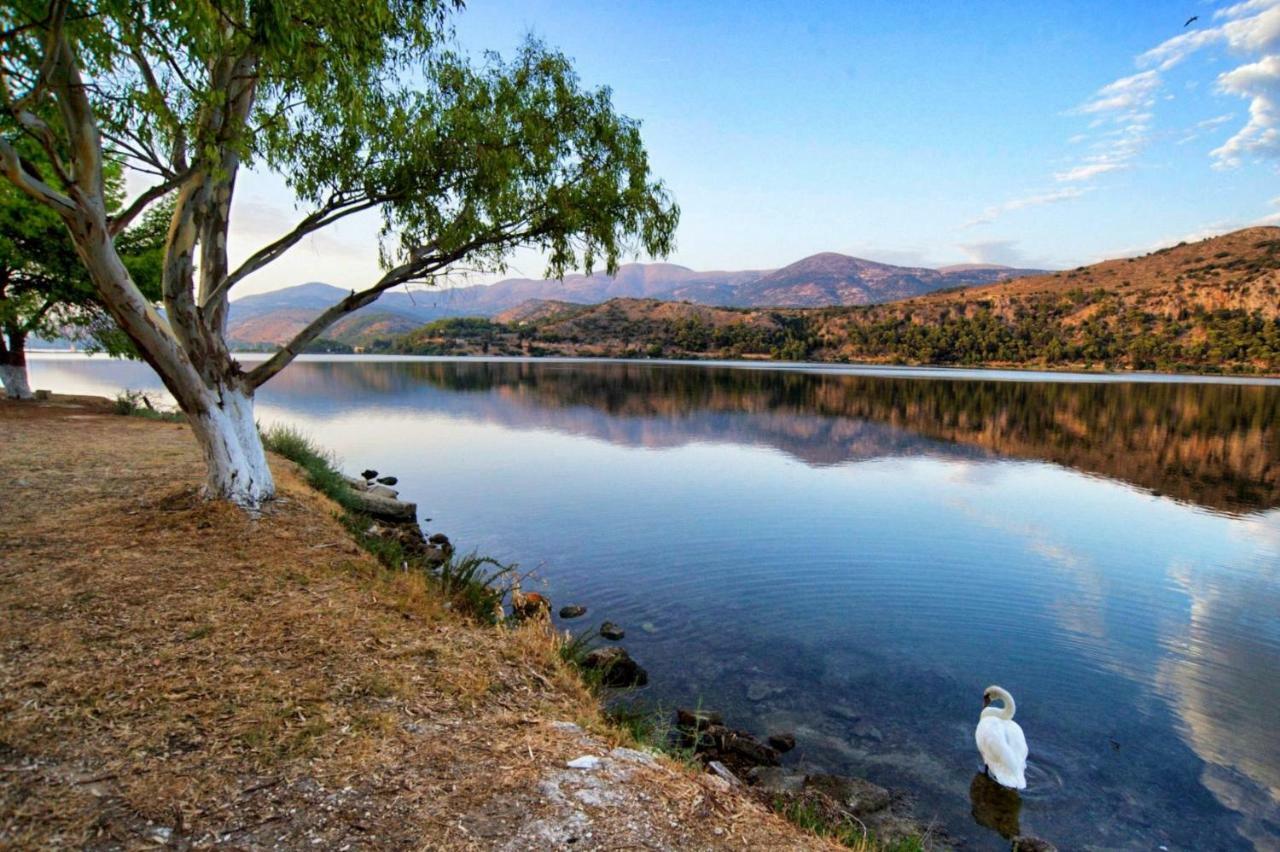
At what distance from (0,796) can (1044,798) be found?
8.13 metres

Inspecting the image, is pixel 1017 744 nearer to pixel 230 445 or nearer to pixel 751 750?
pixel 751 750

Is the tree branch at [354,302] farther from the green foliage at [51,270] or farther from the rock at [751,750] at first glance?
the green foliage at [51,270]

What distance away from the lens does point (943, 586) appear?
481 inches

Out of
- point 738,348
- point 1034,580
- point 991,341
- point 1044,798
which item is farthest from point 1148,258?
point 1044,798

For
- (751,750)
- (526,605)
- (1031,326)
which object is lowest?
(751,750)

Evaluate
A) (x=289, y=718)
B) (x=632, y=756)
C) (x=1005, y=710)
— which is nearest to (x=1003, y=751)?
(x=1005, y=710)

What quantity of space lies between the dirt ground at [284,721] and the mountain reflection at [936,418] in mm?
20126

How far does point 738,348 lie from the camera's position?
436 ft

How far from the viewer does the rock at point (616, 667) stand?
26.4ft

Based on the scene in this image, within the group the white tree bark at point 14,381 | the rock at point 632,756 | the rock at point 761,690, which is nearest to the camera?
the rock at point 632,756

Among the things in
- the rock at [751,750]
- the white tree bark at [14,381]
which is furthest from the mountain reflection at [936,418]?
the white tree bark at [14,381]

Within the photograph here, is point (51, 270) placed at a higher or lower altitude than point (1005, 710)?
higher

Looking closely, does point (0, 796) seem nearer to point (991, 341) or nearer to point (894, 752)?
point (894, 752)

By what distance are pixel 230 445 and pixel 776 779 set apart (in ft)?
26.9
